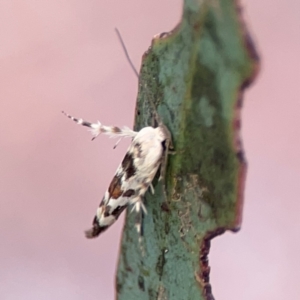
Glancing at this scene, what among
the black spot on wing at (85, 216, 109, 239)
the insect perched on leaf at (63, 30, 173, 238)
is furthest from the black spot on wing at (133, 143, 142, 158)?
the black spot on wing at (85, 216, 109, 239)

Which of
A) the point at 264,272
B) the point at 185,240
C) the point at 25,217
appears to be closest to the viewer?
the point at 185,240

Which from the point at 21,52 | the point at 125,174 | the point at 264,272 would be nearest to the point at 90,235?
the point at 125,174

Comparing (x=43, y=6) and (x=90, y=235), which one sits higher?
(x=43, y=6)

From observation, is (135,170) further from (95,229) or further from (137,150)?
(95,229)

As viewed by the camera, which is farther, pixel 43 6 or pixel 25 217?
pixel 25 217

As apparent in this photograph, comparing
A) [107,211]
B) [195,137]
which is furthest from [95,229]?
[195,137]

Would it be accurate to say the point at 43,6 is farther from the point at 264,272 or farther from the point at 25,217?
the point at 264,272

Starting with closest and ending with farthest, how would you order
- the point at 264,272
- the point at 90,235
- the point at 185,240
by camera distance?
the point at 185,240 < the point at 90,235 < the point at 264,272

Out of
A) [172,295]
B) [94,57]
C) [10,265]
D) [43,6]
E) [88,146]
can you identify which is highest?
[43,6]
